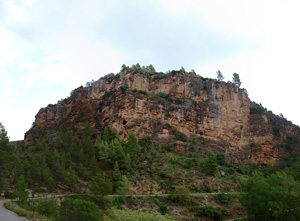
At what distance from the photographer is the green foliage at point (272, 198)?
4116 cm

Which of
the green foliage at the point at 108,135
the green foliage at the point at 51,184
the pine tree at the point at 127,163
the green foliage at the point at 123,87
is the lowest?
the green foliage at the point at 51,184

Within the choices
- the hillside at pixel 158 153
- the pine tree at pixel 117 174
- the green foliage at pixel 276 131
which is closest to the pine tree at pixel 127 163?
the hillside at pixel 158 153

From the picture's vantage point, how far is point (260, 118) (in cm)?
9556

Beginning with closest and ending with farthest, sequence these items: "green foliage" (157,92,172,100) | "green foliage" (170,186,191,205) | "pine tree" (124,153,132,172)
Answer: "green foliage" (170,186,191,205) < "pine tree" (124,153,132,172) < "green foliage" (157,92,172,100)

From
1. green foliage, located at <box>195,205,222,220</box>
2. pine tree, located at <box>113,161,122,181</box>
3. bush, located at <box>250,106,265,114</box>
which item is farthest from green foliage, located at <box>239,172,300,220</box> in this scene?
bush, located at <box>250,106,265,114</box>

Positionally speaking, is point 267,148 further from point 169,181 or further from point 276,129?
point 169,181

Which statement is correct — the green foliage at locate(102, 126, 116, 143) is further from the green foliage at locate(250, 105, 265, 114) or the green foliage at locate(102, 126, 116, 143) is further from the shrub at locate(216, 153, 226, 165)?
the green foliage at locate(250, 105, 265, 114)

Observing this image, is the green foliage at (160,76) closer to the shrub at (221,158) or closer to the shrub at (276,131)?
the shrub at (221,158)

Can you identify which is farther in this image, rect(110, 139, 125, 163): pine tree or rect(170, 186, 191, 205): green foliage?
rect(110, 139, 125, 163): pine tree

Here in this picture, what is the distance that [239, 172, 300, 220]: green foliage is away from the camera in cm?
4116

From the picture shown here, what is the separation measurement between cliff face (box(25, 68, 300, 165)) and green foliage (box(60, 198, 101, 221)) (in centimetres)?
5331

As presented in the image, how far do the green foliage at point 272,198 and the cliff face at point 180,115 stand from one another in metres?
32.1

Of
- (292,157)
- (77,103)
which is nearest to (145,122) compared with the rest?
(77,103)

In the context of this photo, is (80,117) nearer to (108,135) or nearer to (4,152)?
(108,135)
